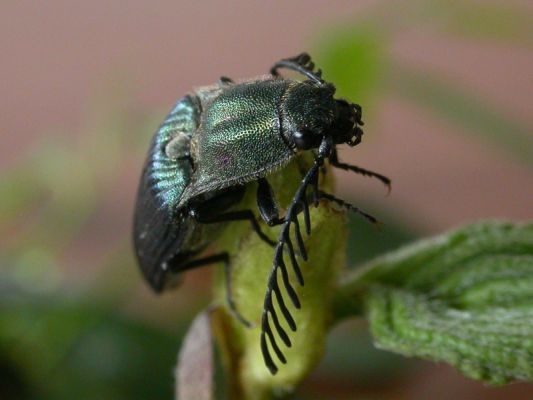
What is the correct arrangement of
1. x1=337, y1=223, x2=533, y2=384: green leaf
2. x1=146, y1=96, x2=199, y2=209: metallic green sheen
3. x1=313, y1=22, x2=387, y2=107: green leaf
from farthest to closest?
x1=313, y1=22, x2=387, y2=107: green leaf, x1=146, y1=96, x2=199, y2=209: metallic green sheen, x1=337, y1=223, x2=533, y2=384: green leaf

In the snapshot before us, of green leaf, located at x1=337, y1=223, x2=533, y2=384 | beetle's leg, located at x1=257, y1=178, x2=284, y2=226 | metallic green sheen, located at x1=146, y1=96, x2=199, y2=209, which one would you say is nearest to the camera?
green leaf, located at x1=337, y1=223, x2=533, y2=384

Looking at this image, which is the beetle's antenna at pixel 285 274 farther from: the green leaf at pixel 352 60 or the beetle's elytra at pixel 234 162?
the green leaf at pixel 352 60

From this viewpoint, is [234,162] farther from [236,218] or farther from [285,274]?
[285,274]

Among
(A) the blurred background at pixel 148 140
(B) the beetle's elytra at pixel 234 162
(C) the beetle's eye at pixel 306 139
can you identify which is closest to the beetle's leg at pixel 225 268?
(B) the beetle's elytra at pixel 234 162

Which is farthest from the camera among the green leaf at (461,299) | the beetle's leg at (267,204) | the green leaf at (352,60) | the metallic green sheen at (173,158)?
the green leaf at (352,60)

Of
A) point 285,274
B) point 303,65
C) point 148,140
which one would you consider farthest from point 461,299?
point 148,140

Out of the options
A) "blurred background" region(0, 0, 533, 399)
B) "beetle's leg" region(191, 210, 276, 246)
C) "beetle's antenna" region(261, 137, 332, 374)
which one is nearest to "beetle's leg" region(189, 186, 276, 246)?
"beetle's leg" region(191, 210, 276, 246)

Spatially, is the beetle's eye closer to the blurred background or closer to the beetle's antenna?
the beetle's antenna

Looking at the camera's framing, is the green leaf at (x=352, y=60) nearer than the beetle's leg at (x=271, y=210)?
No
